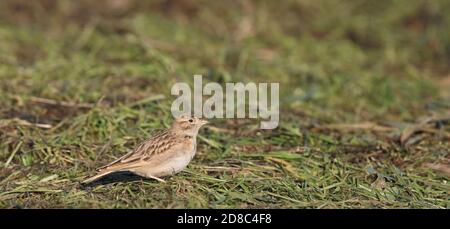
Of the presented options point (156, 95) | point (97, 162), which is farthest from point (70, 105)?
point (97, 162)

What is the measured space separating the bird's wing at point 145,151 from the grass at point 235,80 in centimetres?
21

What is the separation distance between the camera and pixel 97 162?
8.05m

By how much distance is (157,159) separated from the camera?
7215 millimetres

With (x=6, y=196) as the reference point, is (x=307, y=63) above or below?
above

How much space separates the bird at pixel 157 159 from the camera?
715cm

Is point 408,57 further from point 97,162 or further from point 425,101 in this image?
point 97,162

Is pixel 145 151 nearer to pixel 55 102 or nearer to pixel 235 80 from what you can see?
pixel 55 102

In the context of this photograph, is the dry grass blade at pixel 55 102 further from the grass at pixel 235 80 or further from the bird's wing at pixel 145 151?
the bird's wing at pixel 145 151

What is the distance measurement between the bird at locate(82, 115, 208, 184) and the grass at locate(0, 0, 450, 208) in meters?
0.13

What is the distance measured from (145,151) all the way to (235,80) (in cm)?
405

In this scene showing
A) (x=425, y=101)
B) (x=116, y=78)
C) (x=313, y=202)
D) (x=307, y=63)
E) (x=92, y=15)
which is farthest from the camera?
(x=92, y=15)

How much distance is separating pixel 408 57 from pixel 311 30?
1.67 metres

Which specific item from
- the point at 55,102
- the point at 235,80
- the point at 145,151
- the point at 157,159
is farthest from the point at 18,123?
the point at 235,80

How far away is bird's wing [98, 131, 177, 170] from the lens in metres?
7.15
